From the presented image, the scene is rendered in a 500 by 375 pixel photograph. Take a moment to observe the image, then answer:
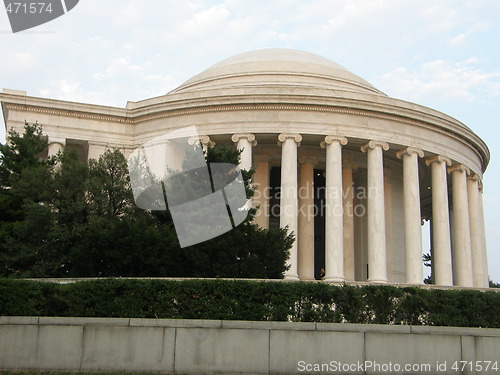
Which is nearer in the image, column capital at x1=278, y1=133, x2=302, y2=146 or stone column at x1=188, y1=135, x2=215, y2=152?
column capital at x1=278, y1=133, x2=302, y2=146

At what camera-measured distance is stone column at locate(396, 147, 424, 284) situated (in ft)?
154

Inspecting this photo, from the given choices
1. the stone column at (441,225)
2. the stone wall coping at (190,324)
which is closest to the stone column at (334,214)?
the stone column at (441,225)

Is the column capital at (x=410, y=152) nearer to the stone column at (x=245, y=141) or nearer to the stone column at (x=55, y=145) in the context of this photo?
the stone column at (x=245, y=141)

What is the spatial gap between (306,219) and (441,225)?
11009 mm

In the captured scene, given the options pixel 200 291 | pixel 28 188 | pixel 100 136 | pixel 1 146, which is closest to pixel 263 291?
pixel 200 291

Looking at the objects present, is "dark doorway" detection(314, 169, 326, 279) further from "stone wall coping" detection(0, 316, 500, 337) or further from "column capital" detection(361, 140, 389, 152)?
"stone wall coping" detection(0, 316, 500, 337)

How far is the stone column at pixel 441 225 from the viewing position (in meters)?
48.6

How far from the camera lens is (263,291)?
24.0m

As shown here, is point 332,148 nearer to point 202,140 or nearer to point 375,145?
point 375,145

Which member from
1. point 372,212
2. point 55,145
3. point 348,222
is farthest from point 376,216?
point 55,145

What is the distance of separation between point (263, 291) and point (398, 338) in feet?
17.9

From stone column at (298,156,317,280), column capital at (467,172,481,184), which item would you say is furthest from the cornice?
stone column at (298,156,317,280)

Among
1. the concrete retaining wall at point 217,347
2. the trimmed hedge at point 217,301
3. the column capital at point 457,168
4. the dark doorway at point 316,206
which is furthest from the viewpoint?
the dark doorway at point 316,206

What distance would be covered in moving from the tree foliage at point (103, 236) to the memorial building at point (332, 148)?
9561 mm
